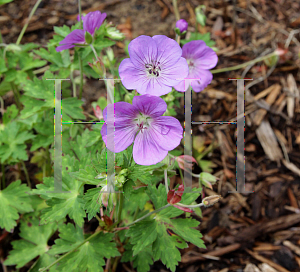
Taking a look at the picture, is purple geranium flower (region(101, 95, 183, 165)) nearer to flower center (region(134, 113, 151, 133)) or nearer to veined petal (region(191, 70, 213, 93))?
flower center (region(134, 113, 151, 133))

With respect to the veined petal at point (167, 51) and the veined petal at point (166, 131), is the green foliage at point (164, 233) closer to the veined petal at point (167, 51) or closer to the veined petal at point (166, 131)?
the veined petal at point (166, 131)

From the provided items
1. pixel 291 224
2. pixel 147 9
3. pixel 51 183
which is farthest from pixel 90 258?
pixel 147 9

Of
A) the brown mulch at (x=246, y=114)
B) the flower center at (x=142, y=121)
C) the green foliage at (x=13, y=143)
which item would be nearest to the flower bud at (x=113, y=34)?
the flower center at (x=142, y=121)

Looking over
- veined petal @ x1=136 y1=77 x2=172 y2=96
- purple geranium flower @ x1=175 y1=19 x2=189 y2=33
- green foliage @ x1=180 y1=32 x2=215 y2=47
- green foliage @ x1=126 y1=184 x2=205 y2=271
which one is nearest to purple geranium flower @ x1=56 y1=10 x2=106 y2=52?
purple geranium flower @ x1=175 y1=19 x2=189 y2=33

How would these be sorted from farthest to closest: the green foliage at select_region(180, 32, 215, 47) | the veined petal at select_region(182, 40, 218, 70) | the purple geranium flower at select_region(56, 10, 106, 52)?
1. the green foliage at select_region(180, 32, 215, 47)
2. the veined petal at select_region(182, 40, 218, 70)
3. the purple geranium flower at select_region(56, 10, 106, 52)

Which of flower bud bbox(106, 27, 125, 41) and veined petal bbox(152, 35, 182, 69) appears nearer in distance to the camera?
veined petal bbox(152, 35, 182, 69)

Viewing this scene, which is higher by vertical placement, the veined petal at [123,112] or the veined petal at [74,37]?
the veined petal at [74,37]

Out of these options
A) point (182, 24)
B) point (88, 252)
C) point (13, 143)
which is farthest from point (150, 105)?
point (13, 143)
